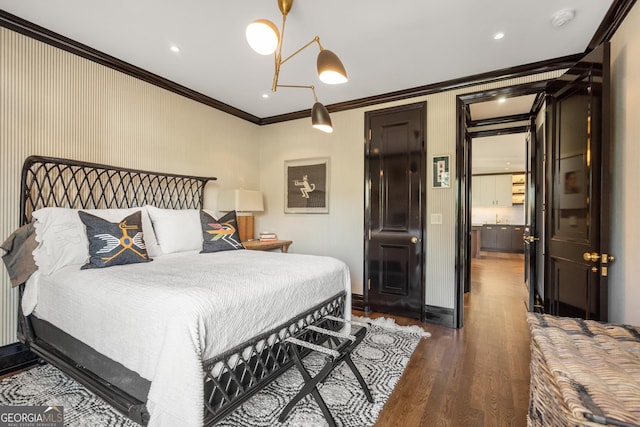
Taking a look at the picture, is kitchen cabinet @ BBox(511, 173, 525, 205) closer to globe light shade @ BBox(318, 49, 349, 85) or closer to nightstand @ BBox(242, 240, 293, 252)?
nightstand @ BBox(242, 240, 293, 252)

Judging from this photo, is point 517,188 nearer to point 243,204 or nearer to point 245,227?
point 245,227

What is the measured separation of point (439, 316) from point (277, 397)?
86.5 inches

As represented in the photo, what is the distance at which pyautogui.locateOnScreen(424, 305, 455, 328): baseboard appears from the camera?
10.9 ft

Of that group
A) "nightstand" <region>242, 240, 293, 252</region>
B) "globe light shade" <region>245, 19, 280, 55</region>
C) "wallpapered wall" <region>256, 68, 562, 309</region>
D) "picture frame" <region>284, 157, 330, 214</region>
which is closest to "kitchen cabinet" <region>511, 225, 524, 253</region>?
"wallpapered wall" <region>256, 68, 562, 309</region>

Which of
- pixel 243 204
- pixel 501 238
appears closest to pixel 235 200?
pixel 243 204

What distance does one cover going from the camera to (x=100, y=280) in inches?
71.4

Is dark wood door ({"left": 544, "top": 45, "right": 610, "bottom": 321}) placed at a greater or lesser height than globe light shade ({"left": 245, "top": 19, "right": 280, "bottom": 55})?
lesser

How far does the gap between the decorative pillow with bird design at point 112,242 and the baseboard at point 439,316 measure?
298cm

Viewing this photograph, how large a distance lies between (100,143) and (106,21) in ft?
3.56

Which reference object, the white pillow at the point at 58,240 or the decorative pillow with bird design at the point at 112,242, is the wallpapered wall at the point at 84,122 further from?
the decorative pillow with bird design at the point at 112,242

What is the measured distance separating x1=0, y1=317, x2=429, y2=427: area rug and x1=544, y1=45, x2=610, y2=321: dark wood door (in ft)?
4.53

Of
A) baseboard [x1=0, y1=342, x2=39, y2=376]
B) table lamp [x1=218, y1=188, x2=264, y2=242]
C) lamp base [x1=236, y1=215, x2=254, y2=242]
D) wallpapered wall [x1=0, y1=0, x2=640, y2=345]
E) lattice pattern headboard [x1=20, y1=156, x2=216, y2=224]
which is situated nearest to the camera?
wallpapered wall [x1=0, y1=0, x2=640, y2=345]

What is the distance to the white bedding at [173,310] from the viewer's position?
4.38 ft

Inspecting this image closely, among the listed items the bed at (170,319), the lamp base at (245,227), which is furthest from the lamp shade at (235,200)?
the bed at (170,319)
